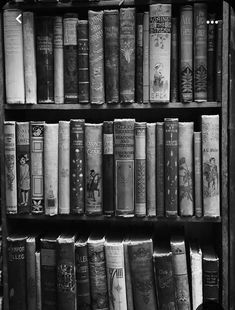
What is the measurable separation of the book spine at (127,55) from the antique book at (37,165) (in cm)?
30

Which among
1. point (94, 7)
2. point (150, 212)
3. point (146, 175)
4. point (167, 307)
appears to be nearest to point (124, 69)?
point (94, 7)

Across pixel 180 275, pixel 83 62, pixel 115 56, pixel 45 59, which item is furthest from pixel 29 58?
pixel 180 275

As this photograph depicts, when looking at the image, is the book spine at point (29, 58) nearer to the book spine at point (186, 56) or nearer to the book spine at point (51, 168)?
the book spine at point (51, 168)

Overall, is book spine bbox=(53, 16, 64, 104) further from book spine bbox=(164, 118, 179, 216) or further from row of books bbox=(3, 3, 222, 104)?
book spine bbox=(164, 118, 179, 216)

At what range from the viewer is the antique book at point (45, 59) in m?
1.38

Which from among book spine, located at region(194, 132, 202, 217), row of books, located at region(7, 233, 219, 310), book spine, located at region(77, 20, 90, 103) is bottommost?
row of books, located at region(7, 233, 219, 310)

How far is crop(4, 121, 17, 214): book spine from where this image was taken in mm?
1399

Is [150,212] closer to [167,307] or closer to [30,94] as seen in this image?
[167,307]

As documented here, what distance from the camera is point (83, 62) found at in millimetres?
1376

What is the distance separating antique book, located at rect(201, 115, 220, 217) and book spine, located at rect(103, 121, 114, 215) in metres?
0.30

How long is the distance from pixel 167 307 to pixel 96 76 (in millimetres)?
782

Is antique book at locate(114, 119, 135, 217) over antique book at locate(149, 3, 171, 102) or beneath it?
beneath

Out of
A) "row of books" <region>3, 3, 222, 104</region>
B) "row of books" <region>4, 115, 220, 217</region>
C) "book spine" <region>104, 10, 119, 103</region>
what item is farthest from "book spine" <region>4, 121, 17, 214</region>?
"book spine" <region>104, 10, 119, 103</region>

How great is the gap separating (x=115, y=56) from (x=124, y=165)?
13.9 inches
